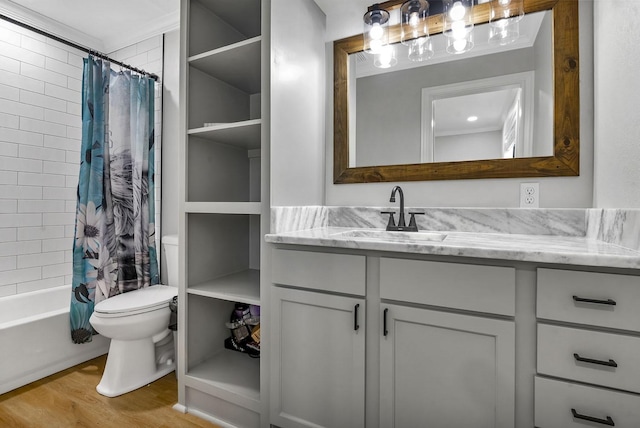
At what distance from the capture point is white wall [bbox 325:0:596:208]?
1.37 meters

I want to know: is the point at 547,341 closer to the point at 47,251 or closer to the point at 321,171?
the point at 321,171

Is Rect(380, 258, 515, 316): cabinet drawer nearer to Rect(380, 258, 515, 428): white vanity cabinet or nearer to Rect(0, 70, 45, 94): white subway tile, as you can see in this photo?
Rect(380, 258, 515, 428): white vanity cabinet

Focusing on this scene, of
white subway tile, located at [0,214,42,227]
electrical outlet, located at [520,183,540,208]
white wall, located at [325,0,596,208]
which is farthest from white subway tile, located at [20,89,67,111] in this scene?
electrical outlet, located at [520,183,540,208]

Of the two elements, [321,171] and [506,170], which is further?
[321,171]

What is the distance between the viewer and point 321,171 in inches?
74.1

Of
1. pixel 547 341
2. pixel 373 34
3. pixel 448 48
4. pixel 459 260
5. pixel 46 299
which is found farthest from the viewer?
pixel 46 299

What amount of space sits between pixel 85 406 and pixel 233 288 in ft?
3.19

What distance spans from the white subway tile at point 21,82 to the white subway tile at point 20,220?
96 centimetres

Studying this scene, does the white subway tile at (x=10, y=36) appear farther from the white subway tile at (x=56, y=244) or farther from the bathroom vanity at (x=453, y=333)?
the bathroom vanity at (x=453, y=333)

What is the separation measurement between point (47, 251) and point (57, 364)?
38.1 inches

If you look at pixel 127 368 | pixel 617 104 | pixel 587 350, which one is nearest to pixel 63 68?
pixel 127 368

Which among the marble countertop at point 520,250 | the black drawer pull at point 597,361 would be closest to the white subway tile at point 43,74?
the marble countertop at point 520,250

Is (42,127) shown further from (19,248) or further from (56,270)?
(56,270)

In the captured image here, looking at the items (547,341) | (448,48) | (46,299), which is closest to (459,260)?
(547,341)
